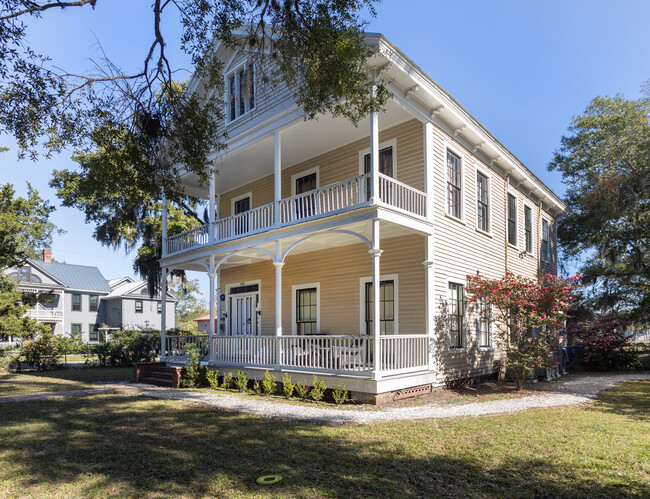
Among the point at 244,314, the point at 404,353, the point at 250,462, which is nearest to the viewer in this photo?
the point at 250,462

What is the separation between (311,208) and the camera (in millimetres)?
11422

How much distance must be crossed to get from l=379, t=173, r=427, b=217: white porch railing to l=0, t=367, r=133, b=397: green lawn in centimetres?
965

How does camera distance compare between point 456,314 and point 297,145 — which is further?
point 297,145

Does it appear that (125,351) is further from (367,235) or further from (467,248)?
(467,248)

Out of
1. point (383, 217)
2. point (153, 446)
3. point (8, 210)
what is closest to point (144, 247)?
point (8, 210)

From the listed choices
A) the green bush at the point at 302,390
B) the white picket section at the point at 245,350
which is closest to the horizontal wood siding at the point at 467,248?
the green bush at the point at 302,390

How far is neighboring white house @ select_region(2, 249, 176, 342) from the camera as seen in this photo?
38.1 m

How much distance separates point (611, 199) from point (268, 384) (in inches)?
550

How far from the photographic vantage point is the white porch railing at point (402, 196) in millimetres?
10242

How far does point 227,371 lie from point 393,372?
5.10 meters

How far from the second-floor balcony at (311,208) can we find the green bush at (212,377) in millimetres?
3634

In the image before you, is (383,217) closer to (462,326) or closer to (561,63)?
(462,326)

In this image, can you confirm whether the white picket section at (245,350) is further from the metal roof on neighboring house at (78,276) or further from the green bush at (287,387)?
the metal roof on neighboring house at (78,276)

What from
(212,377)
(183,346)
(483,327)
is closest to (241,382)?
(212,377)
